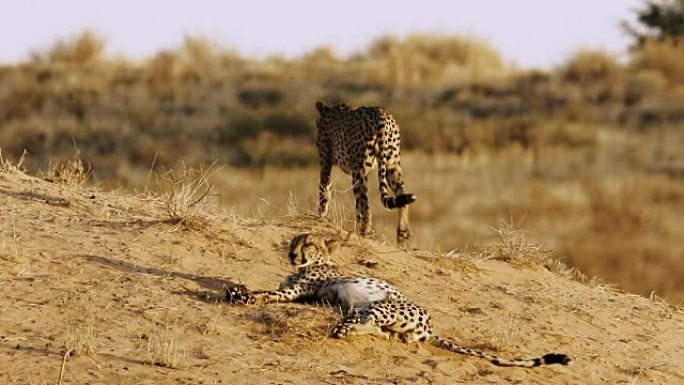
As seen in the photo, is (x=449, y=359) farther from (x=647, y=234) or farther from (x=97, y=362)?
(x=647, y=234)

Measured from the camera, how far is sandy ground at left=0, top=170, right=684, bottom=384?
231 inches

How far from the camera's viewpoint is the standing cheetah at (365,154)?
934 cm

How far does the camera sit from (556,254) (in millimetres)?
16812

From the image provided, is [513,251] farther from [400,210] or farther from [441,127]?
[441,127]

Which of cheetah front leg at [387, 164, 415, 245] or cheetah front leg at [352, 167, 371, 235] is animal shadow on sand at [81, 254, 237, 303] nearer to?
cheetah front leg at [352, 167, 371, 235]

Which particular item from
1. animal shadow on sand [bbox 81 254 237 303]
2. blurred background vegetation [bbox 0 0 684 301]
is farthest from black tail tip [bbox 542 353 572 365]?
blurred background vegetation [bbox 0 0 684 301]

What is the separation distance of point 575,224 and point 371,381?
1306 cm

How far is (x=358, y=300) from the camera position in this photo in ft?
21.5

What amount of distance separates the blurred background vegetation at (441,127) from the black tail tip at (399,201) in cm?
646

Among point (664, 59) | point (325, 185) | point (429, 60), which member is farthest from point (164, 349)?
point (429, 60)

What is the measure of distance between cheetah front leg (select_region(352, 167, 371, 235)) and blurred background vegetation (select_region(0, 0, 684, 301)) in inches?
228

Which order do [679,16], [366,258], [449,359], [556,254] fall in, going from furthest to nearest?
1. [679,16]
2. [556,254]
3. [366,258]
4. [449,359]

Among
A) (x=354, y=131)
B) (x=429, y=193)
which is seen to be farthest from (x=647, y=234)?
(x=354, y=131)

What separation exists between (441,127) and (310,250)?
17.6m
